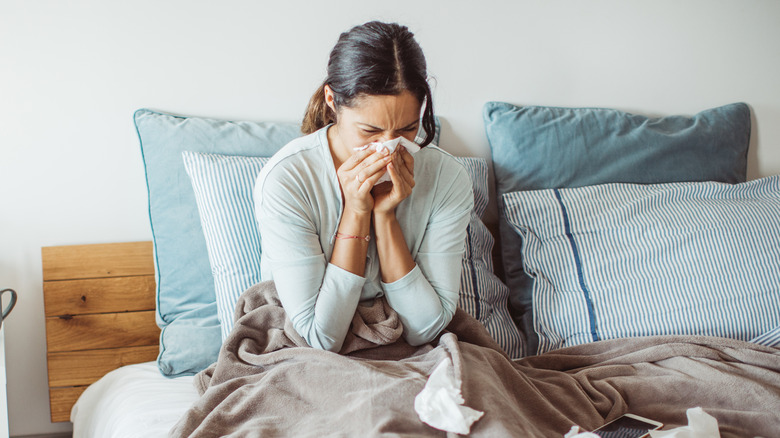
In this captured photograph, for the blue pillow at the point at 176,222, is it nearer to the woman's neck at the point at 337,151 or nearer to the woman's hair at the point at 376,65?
the woman's neck at the point at 337,151

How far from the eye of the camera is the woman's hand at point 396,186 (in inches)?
45.8

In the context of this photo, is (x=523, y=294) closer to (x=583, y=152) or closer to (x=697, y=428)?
(x=583, y=152)

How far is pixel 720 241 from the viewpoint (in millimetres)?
1509

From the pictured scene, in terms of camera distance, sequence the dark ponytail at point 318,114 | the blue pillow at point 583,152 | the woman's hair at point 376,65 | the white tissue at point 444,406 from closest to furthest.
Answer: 1. the white tissue at point 444,406
2. the woman's hair at point 376,65
3. the dark ponytail at point 318,114
4. the blue pillow at point 583,152

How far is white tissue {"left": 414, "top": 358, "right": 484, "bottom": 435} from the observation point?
3.04 feet

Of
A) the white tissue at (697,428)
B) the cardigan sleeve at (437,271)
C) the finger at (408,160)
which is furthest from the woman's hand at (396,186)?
the white tissue at (697,428)

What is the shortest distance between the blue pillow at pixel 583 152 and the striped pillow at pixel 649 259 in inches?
2.9

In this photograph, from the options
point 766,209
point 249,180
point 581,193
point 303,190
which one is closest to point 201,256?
point 249,180

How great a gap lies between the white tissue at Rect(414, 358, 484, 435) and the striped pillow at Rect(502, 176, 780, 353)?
59cm

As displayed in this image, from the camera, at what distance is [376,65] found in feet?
3.56

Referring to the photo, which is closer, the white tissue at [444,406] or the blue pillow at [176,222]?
the white tissue at [444,406]

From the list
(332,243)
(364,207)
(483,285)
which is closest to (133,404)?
(332,243)

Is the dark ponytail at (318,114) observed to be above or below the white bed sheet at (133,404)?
above

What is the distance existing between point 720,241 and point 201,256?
1297mm
